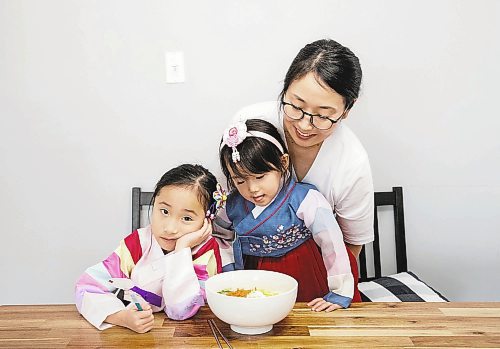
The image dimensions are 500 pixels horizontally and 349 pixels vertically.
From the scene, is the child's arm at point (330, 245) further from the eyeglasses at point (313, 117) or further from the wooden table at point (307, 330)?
the eyeglasses at point (313, 117)

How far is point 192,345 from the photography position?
125cm

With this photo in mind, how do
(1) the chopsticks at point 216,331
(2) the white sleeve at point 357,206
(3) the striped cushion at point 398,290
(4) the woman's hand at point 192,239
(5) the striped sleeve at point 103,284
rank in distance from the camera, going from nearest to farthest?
(1) the chopsticks at point 216,331, (5) the striped sleeve at point 103,284, (4) the woman's hand at point 192,239, (2) the white sleeve at point 357,206, (3) the striped cushion at point 398,290

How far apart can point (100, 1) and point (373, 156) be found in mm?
1098

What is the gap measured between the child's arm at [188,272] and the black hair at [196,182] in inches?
2.5

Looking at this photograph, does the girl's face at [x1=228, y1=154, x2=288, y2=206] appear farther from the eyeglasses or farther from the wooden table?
the wooden table

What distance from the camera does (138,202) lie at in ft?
7.04

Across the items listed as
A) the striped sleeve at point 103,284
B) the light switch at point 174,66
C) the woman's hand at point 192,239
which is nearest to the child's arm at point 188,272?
the woman's hand at point 192,239

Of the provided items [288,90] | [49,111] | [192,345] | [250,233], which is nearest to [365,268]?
[250,233]

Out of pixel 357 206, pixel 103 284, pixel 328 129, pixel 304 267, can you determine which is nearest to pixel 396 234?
pixel 357 206

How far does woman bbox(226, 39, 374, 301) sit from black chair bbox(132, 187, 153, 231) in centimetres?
56

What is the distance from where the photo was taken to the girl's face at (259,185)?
155 cm

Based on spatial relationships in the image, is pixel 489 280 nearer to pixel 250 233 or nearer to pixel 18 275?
pixel 250 233

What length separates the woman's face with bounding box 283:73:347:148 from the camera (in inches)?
60.5

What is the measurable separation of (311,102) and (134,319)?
2.21ft
